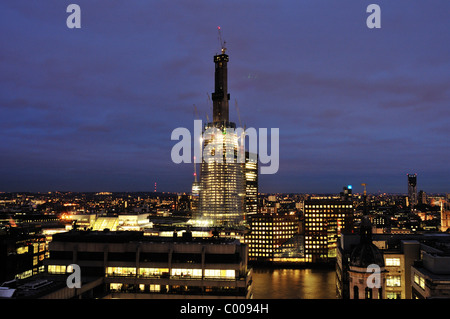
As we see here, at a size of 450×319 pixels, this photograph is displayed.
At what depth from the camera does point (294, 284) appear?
95938 mm

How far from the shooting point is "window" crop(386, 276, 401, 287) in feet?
166

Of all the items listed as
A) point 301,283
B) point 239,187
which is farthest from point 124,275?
point 239,187

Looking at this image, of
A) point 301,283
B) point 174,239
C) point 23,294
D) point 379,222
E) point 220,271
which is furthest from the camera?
point 379,222

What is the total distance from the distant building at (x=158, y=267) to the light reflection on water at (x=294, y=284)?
1236 inches

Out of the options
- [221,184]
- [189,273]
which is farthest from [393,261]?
[221,184]

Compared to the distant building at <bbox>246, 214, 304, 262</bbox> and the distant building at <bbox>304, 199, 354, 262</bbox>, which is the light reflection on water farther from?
the distant building at <bbox>304, 199, 354, 262</bbox>

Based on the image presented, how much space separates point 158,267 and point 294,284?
187ft

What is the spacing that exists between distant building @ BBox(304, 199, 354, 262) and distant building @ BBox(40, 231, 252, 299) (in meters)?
81.2

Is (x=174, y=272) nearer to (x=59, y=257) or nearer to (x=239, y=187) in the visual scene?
(x=59, y=257)

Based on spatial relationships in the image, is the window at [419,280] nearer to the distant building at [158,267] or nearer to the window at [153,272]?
the distant building at [158,267]

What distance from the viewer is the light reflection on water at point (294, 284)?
270 ft

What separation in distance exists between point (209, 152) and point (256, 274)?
8170 centimetres

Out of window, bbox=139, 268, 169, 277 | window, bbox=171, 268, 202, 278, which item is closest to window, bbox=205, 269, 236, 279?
window, bbox=171, 268, 202, 278

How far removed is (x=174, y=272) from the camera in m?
48.9
